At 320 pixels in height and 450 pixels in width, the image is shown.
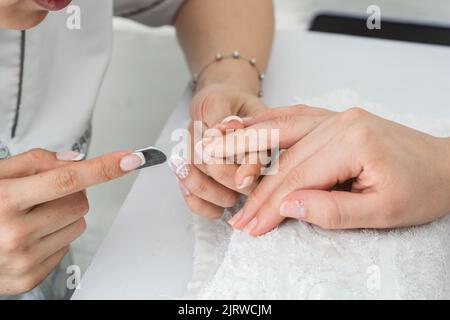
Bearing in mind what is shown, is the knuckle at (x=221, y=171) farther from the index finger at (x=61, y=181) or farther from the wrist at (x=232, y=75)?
the wrist at (x=232, y=75)

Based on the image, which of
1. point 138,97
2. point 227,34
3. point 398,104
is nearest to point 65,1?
point 227,34

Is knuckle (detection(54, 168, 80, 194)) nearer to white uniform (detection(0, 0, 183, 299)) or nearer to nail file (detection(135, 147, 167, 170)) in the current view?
nail file (detection(135, 147, 167, 170))

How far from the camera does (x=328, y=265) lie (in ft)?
1.63

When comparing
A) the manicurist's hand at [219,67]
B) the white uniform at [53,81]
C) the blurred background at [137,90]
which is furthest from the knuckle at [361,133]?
the blurred background at [137,90]

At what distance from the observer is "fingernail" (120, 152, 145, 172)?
1.75 feet

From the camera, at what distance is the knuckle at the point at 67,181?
1.70 ft

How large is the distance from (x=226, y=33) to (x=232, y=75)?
0.25 ft

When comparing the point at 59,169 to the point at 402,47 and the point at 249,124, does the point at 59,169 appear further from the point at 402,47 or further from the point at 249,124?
the point at 402,47

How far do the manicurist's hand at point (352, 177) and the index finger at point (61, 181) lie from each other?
0.31 ft

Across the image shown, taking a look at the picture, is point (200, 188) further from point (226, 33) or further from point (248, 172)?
point (226, 33)

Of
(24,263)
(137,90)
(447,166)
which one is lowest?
(137,90)

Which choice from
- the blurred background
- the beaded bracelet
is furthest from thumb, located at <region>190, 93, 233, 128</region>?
the blurred background

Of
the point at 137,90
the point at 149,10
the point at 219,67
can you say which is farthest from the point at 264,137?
the point at 137,90

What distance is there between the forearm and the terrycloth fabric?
29 centimetres
